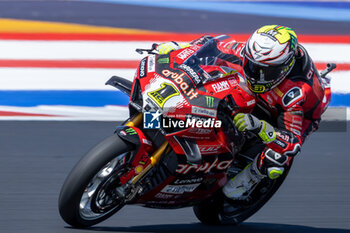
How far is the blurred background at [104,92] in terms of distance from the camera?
5.35 meters

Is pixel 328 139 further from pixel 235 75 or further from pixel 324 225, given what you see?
pixel 235 75

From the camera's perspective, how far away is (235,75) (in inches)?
185

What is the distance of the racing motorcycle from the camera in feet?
14.6

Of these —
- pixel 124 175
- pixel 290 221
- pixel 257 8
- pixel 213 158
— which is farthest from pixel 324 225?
pixel 257 8

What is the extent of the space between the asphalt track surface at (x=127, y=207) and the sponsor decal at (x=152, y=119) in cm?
80

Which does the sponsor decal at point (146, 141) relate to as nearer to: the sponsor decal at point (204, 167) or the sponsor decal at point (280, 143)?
the sponsor decal at point (204, 167)

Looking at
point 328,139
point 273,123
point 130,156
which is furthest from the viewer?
point 328,139

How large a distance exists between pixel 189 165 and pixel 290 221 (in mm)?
1018

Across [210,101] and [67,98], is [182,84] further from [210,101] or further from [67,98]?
[67,98]

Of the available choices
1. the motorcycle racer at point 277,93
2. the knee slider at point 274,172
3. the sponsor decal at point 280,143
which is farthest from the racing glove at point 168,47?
the knee slider at point 274,172

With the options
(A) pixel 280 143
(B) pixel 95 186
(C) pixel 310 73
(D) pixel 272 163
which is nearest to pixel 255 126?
(A) pixel 280 143

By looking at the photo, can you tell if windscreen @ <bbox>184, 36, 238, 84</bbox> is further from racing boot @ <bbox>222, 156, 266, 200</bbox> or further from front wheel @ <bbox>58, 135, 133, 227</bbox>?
racing boot @ <bbox>222, 156, 266, 200</bbox>

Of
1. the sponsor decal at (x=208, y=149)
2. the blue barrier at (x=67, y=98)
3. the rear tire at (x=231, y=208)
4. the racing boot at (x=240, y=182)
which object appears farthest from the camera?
the blue barrier at (x=67, y=98)

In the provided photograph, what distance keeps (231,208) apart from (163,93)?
1.25 m
